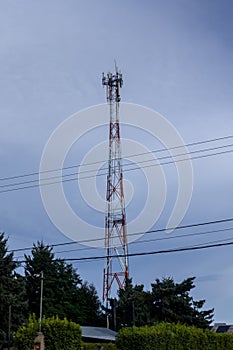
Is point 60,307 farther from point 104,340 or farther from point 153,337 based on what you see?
point 153,337

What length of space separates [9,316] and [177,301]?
14517mm

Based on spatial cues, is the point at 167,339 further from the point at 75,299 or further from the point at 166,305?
the point at 75,299

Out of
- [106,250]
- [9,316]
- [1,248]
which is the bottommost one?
[9,316]

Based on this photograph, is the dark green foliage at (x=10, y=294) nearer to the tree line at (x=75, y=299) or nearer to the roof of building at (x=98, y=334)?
the tree line at (x=75, y=299)

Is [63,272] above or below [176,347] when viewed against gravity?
above

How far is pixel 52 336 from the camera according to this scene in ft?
72.3

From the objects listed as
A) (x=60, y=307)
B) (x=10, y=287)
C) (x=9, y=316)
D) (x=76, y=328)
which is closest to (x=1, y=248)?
(x=10, y=287)

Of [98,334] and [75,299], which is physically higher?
[75,299]

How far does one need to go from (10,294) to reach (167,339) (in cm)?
1597

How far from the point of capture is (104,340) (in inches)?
1244

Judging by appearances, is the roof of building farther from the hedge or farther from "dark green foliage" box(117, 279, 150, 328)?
the hedge

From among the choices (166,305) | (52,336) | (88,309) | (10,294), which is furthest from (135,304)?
(52,336)

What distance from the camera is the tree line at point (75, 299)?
37.2 metres

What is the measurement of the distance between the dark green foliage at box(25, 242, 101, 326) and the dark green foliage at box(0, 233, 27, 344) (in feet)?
19.9
